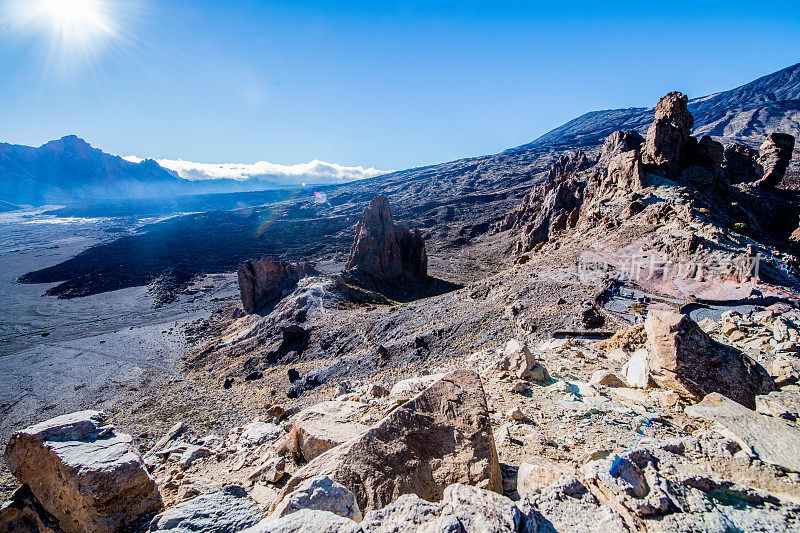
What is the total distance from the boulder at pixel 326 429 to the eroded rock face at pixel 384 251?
31.7 meters

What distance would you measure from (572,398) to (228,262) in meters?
96.6

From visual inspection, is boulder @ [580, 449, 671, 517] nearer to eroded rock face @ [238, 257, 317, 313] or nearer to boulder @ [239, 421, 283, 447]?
boulder @ [239, 421, 283, 447]

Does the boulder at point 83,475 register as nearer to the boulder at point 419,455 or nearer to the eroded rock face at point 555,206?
the boulder at point 419,455

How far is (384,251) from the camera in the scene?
42.4 metres

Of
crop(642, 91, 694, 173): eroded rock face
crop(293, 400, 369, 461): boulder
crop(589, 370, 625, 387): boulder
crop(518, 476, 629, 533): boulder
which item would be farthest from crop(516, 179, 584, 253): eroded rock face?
crop(518, 476, 629, 533): boulder

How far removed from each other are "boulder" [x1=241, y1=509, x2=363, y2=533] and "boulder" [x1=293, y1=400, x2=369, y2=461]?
2179mm

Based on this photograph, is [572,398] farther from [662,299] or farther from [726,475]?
[662,299]

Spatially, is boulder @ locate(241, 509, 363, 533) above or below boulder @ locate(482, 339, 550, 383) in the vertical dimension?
above

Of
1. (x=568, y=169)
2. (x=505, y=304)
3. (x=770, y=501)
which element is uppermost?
(x=568, y=169)

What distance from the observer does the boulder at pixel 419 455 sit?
13.3 feet

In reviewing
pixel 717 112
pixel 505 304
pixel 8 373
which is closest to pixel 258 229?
pixel 8 373

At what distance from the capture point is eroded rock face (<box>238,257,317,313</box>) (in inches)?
1543

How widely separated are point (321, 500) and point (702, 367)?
275 inches

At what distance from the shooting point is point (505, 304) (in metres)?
18.4
